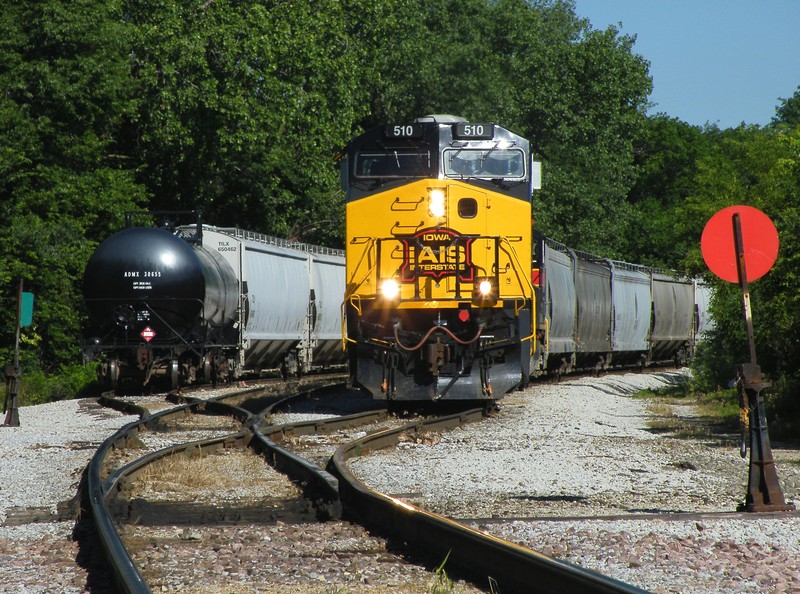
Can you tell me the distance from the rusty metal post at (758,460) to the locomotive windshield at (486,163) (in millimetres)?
7448

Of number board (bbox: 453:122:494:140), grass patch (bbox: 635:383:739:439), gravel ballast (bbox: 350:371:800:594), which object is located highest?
number board (bbox: 453:122:494:140)

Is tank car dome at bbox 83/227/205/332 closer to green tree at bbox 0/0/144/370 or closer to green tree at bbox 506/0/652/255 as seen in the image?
green tree at bbox 0/0/144/370

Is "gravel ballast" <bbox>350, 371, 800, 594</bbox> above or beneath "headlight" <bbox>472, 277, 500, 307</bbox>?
beneath

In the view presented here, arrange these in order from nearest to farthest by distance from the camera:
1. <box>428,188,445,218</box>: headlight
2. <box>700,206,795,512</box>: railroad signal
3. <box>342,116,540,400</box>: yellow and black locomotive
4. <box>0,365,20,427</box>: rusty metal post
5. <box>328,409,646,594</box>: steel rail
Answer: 1. <box>328,409,646,594</box>: steel rail
2. <box>700,206,795,512</box>: railroad signal
3. <box>342,116,540,400</box>: yellow and black locomotive
4. <box>0,365,20,427</box>: rusty metal post
5. <box>428,188,445,218</box>: headlight

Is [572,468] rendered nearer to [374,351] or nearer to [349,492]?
[349,492]

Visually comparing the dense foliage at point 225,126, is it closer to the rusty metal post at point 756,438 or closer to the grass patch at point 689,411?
the grass patch at point 689,411

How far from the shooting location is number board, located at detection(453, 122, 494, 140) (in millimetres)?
15055

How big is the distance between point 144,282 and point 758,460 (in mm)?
14722

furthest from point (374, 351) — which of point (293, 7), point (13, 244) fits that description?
point (293, 7)

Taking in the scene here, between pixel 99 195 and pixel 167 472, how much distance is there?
924 inches

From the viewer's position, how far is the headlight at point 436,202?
14.7 meters

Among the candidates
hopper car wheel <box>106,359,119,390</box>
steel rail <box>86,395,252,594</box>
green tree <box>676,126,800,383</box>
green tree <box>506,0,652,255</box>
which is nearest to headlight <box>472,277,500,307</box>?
steel rail <box>86,395,252,594</box>

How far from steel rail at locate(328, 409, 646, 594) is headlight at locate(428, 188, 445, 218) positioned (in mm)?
7244

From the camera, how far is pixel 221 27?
32.7 metres
